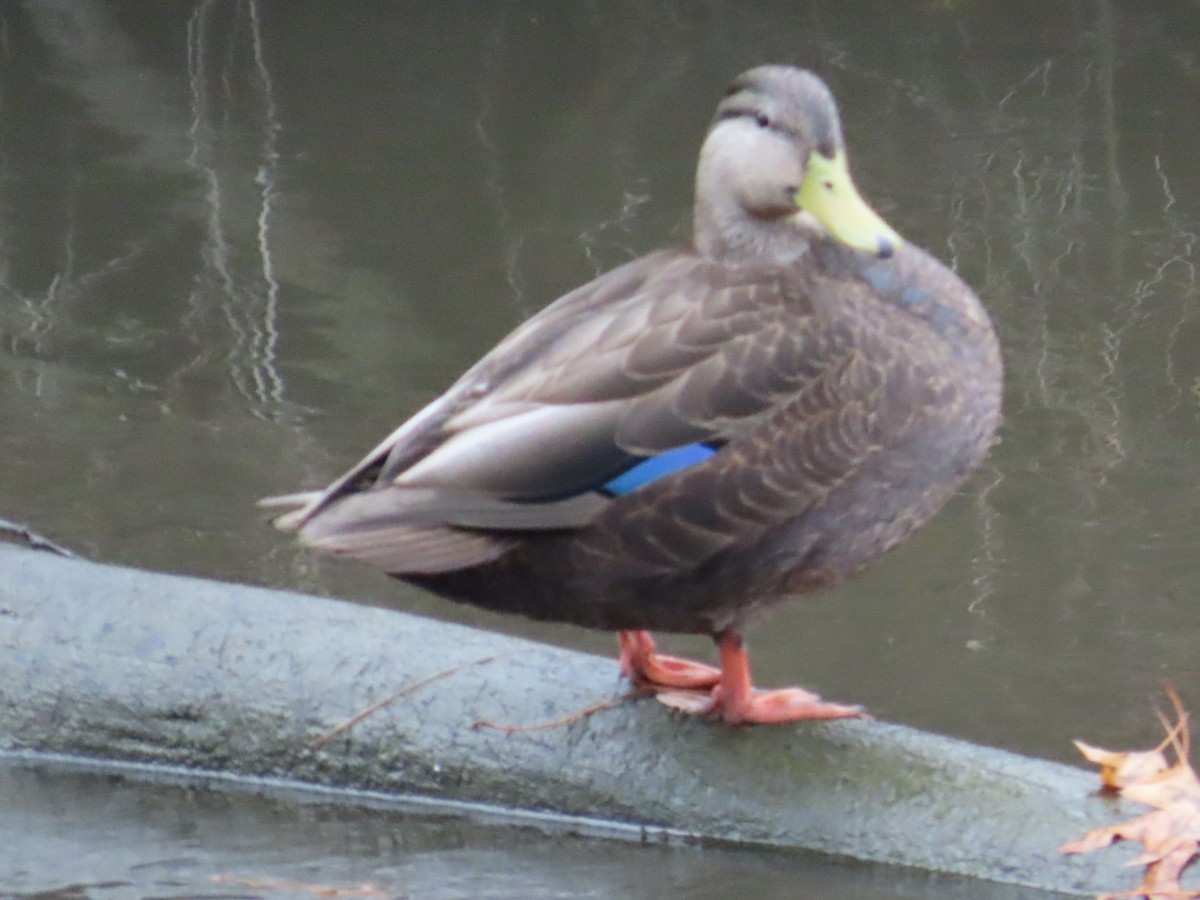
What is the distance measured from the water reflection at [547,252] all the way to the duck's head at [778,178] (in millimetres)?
2004

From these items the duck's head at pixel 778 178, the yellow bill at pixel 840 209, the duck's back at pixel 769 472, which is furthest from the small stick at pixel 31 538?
the yellow bill at pixel 840 209

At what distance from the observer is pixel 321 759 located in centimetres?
357

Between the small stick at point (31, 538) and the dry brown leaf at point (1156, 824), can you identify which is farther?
the small stick at point (31, 538)

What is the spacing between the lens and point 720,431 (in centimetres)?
317

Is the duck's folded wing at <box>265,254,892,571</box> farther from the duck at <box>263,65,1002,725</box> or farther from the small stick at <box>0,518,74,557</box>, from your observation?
the small stick at <box>0,518,74,557</box>

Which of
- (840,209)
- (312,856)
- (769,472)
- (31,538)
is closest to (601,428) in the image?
(769,472)

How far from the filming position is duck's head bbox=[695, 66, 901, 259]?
3328 millimetres

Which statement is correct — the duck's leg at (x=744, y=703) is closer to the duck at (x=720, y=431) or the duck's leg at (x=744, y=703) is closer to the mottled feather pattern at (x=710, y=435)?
the duck at (x=720, y=431)

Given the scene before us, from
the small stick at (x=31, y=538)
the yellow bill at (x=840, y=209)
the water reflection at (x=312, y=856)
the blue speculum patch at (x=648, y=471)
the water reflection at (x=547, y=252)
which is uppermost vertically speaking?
the water reflection at (x=547, y=252)

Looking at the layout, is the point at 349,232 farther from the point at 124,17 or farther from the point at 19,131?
the point at 124,17

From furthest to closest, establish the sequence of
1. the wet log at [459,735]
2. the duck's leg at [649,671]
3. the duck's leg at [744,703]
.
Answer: the duck's leg at [649,671], the duck's leg at [744,703], the wet log at [459,735]

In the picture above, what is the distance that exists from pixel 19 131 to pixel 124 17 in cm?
196

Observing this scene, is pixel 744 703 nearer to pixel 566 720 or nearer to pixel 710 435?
pixel 566 720

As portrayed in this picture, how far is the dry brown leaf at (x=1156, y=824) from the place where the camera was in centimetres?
308
